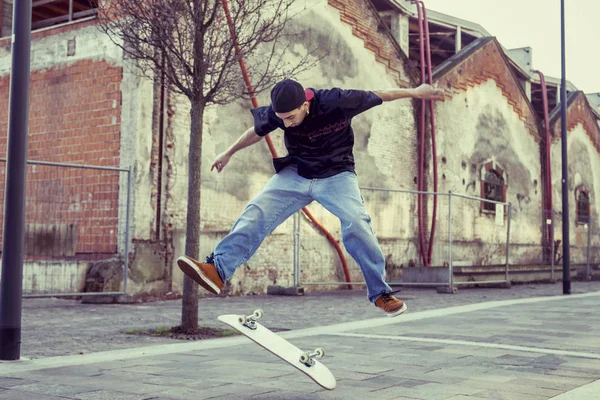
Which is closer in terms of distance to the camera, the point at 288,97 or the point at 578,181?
the point at 288,97

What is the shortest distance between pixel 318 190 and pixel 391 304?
862 millimetres

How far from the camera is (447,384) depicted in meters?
4.65

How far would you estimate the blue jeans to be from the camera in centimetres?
459

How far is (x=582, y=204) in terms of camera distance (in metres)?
27.8

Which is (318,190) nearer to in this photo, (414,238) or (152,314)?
(152,314)

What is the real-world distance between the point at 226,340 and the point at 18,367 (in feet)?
7.41

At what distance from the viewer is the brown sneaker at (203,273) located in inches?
177

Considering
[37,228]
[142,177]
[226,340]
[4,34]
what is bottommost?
[226,340]

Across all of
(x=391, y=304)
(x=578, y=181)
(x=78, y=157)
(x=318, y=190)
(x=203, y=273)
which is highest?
(x=578, y=181)

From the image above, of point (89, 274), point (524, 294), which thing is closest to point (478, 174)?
point (524, 294)

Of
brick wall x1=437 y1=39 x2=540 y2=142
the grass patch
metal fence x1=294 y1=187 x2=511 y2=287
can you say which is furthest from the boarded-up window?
the grass patch

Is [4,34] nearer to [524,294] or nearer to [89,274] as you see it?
[89,274]

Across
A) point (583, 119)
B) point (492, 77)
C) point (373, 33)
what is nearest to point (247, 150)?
point (373, 33)

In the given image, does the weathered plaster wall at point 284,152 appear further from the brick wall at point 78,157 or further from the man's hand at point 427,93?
the man's hand at point 427,93
